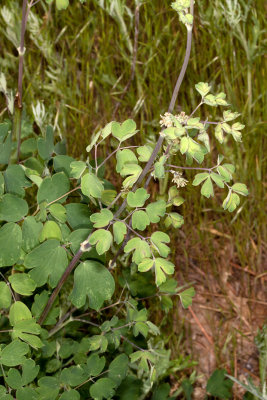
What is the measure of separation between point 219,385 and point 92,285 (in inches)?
32.4

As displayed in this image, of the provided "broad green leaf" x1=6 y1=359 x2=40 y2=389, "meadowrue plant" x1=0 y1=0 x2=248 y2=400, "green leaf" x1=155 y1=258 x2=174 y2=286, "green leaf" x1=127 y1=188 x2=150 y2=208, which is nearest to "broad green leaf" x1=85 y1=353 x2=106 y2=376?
"meadowrue plant" x1=0 y1=0 x2=248 y2=400

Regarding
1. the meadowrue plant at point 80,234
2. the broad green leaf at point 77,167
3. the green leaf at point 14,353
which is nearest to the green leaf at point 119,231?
the meadowrue plant at point 80,234

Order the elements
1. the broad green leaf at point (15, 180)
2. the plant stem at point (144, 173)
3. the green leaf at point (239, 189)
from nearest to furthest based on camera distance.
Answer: the plant stem at point (144, 173), the green leaf at point (239, 189), the broad green leaf at point (15, 180)

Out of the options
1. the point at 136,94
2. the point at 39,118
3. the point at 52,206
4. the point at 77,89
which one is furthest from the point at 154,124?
the point at 52,206

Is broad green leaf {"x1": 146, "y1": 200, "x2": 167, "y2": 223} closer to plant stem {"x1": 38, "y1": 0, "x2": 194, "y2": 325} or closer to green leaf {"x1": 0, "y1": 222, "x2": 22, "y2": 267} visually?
plant stem {"x1": 38, "y1": 0, "x2": 194, "y2": 325}

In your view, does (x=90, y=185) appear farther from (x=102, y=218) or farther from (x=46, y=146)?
(x=46, y=146)

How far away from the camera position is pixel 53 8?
199 cm

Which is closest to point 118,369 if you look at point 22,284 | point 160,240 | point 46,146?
point 22,284

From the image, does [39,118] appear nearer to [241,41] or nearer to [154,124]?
[154,124]

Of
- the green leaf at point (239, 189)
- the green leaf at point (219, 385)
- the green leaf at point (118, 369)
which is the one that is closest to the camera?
the green leaf at point (239, 189)

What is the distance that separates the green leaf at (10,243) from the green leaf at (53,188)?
0.08m

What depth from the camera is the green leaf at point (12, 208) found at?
3.90ft

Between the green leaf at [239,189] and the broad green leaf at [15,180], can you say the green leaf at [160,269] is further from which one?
the broad green leaf at [15,180]

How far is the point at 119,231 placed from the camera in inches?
42.2
